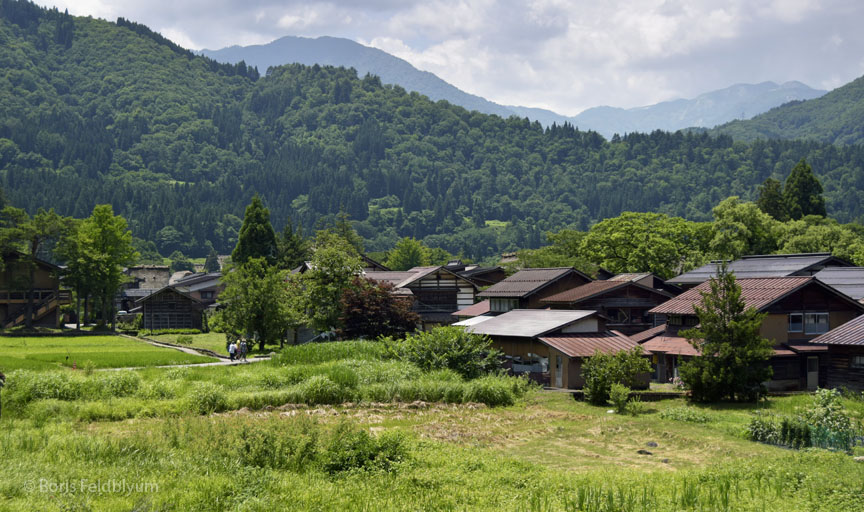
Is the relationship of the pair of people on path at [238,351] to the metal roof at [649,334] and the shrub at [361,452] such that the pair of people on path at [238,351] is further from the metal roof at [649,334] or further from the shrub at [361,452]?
the shrub at [361,452]

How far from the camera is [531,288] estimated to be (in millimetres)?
53375

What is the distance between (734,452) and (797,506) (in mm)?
5820

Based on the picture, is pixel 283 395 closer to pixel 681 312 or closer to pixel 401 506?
pixel 401 506

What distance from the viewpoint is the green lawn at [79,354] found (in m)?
39.6

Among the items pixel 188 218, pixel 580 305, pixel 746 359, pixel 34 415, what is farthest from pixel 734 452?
pixel 188 218

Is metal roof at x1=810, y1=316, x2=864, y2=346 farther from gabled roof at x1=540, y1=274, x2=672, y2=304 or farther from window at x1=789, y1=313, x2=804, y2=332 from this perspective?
gabled roof at x1=540, y1=274, x2=672, y2=304

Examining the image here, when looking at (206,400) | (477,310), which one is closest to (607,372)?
(206,400)

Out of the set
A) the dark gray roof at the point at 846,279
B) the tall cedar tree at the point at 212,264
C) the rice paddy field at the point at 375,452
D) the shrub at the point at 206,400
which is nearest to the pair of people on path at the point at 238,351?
the rice paddy field at the point at 375,452

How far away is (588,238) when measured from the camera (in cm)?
8269

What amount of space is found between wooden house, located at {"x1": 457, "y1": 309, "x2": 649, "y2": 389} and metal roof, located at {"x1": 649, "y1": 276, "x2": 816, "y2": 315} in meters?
4.59

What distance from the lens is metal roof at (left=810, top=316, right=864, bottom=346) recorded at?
108ft

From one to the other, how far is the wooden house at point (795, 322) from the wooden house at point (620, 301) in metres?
10.1

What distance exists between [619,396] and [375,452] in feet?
44.6

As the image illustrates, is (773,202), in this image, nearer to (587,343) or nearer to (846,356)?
(846,356)
